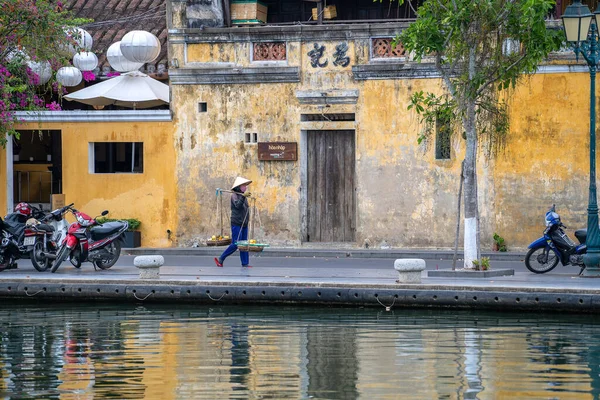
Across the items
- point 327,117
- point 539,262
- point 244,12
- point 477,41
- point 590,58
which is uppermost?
point 244,12

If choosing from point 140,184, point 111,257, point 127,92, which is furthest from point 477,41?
point 127,92

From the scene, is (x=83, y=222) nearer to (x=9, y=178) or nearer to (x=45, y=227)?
(x=45, y=227)

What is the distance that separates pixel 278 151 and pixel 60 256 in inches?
266

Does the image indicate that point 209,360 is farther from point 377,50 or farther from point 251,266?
point 377,50

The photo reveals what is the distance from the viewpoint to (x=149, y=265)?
65.5 feet

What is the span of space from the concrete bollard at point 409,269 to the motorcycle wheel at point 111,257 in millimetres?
5714

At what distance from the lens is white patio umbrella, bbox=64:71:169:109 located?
28516mm

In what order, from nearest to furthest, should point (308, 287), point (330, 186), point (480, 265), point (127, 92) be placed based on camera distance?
point (308, 287) → point (480, 265) → point (330, 186) → point (127, 92)

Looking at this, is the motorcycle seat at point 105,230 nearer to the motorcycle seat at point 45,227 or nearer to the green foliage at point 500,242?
the motorcycle seat at point 45,227

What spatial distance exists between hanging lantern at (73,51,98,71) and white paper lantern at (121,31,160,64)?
1.62m

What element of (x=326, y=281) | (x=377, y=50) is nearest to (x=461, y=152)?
(x=377, y=50)

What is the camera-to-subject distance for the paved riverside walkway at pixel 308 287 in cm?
1812

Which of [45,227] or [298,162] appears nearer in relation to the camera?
[45,227]

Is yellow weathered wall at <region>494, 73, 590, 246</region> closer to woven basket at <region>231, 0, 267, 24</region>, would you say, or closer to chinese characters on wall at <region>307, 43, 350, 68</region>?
chinese characters on wall at <region>307, 43, 350, 68</region>
